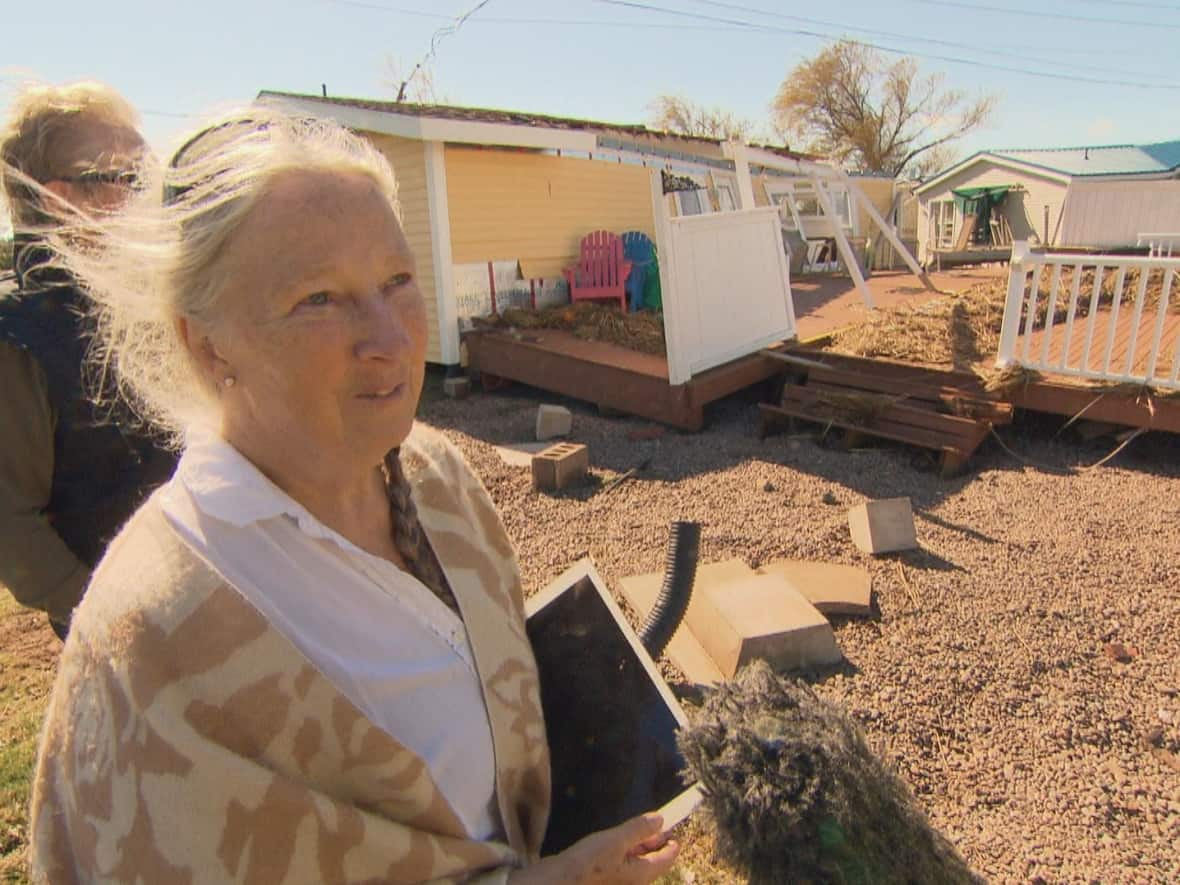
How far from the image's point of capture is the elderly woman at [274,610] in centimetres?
84

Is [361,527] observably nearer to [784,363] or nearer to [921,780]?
[921,780]

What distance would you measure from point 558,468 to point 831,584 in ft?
7.64

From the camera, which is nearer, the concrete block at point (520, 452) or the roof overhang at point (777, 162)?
the concrete block at point (520, 452)

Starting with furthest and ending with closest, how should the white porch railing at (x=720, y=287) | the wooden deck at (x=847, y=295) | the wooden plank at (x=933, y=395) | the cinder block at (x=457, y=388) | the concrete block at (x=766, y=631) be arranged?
the wooden deck at (x=847, y=295), the cinder block at (x=457, y=388), the white porch railing at (x=720, y=287), the wooden plank at (x=933, y=395), the concrete block at (x=766, y=631)

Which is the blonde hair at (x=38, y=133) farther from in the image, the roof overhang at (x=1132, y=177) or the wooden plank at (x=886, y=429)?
the roof overhang at (x=1132, y=177)

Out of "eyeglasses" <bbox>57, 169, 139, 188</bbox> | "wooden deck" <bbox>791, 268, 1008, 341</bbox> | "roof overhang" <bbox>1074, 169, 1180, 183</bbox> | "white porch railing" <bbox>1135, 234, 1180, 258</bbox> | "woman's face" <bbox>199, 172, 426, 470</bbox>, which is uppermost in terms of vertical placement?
"roof overhang" <bbox>1074, 169, 1180, 183</bbox>

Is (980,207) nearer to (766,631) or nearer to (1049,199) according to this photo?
(1049,199)

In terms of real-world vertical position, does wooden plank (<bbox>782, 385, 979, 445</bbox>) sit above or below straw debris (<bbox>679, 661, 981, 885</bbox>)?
below

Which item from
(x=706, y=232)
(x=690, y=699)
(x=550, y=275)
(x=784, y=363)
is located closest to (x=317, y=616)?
(x=690, y=699)

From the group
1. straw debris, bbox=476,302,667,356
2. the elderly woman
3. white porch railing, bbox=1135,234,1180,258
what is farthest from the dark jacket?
A: white porch railing, bbox=1135,234,1180,258

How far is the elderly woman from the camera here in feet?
2.75

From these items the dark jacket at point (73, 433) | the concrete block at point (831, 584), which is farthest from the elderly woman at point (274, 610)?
the concrete block at point (831, 584)

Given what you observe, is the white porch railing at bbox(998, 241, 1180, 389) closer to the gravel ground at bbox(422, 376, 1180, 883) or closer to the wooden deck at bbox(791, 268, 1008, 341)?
the gravel ground at bbox(422, 376, 1180, 883)

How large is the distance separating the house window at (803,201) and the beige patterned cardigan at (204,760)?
18450 millimetres
